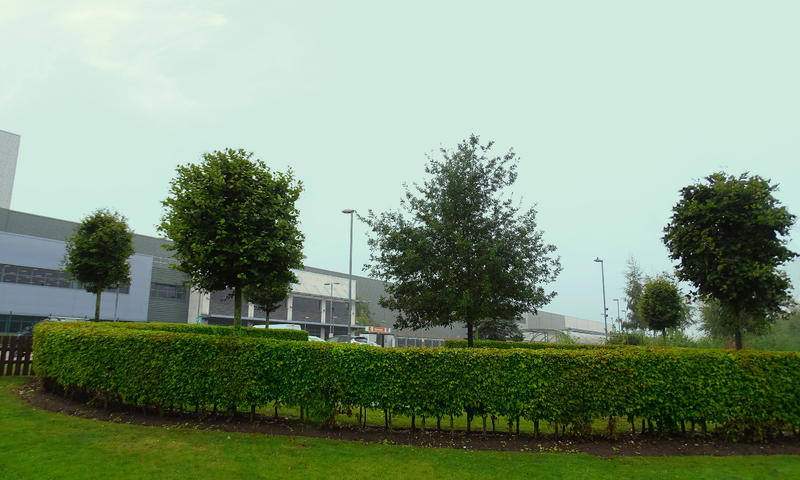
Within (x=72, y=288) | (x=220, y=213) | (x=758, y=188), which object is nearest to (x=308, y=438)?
(x=220, y=213)

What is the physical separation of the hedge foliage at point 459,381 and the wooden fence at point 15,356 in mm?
5709

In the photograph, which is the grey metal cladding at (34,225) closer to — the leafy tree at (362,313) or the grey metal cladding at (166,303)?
the grey metal cladding at (166,303)

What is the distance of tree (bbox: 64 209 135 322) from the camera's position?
1605cm

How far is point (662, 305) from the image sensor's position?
25031 millimetres

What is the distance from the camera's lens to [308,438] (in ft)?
24.1

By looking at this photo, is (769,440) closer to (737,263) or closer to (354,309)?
(737,263)

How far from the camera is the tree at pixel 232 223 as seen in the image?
31.0ft

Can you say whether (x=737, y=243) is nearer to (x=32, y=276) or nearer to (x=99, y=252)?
(x=99, y=252)

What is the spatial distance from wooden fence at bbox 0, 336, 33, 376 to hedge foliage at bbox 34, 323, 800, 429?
225 inches

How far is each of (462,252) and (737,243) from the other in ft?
21.8

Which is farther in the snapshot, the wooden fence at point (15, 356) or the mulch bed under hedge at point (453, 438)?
the wooden fence at point (15, 356)

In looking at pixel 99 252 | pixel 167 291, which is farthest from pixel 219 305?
pixel 99 252

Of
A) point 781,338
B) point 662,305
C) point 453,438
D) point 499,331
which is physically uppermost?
point 662,305

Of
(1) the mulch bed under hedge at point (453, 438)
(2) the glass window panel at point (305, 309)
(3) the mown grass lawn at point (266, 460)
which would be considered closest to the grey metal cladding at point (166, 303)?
(2) the glass window panel at point (305, 309)
